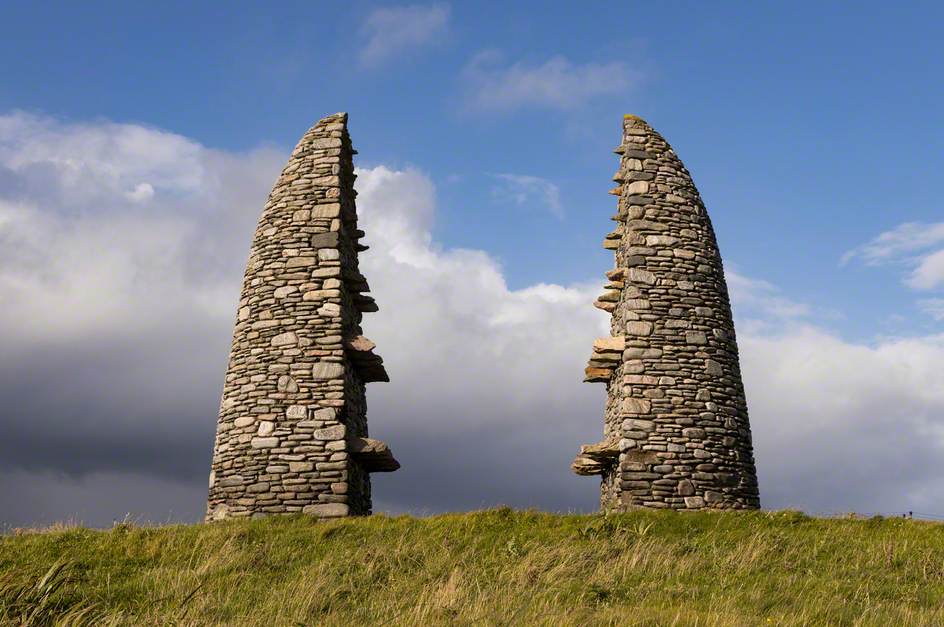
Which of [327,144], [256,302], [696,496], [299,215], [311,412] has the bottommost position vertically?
[696,496]

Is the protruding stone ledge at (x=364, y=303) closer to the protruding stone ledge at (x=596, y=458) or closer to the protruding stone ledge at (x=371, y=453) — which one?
the protruding stone ledge at (x=371, y=453)

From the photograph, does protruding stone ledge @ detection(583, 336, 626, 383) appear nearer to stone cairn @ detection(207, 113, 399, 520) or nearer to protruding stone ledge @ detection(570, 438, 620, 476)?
protruding stone ledge @ detection(570, 438, 620, 476)

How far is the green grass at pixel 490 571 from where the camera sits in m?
9.92

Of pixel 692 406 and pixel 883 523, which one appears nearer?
pixel 883 523

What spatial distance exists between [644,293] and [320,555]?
7921 mm

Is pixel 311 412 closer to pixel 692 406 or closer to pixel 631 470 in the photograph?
pixel 631 470

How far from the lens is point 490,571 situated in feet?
40.8

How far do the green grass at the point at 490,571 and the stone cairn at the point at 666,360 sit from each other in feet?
3.69

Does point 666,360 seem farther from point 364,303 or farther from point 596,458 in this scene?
point 364,303

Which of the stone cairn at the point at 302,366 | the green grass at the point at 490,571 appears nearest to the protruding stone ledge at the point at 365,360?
the stone cairn at the point at 302,366

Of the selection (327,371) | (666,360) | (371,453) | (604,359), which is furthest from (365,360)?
(666,360)

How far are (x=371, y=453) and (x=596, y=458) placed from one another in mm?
4140

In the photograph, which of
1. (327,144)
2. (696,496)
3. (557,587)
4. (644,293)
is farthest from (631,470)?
(327,144)

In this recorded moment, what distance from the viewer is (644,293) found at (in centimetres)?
1783
